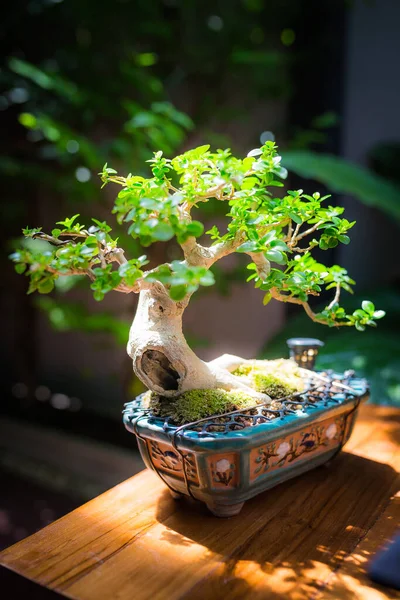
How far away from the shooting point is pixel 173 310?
79cm

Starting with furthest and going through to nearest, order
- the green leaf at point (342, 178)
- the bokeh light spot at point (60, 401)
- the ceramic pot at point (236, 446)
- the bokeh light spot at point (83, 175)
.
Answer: the bokeh light spot at point (60, 401), the bokeh light spot at point (83, 175), the green leaf at point (342, 178), the ceramic pot at point (236, 446)

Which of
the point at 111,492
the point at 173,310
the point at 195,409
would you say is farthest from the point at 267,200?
the point at 111,492

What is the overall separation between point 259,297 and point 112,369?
93 centimetres

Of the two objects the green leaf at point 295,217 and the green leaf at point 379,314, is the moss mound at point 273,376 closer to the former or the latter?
the green leaf at point 379,314

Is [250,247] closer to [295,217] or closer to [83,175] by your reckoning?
[295,217]

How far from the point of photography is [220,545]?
692 millimetres

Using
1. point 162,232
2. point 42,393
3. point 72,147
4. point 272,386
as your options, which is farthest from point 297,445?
point 42,393

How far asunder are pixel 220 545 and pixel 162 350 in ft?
0.92

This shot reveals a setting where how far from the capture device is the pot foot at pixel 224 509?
748 mm

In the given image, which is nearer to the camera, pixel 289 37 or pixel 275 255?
pixel 275 255

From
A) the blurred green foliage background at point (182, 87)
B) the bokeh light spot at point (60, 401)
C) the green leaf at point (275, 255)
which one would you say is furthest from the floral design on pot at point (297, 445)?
the bokeh light spot at point (60, 401)

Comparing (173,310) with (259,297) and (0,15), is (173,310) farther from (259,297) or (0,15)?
(0,15)

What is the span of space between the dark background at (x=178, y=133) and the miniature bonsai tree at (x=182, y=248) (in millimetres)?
837

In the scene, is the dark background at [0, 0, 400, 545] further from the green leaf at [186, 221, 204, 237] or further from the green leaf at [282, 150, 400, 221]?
the green leaf at [186, 221, 204, 237]
